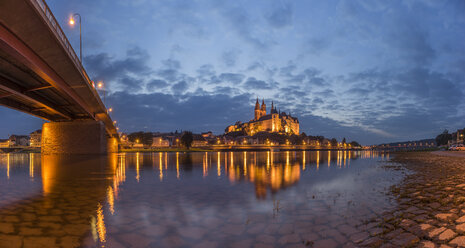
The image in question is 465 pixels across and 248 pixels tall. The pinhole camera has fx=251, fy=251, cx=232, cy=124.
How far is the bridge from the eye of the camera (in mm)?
15461

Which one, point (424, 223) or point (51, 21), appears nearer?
point (424, 223)

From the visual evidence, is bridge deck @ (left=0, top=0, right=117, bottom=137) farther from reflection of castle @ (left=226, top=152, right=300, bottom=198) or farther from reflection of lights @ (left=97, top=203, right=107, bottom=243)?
reflection of castle @ (left=226, top=152, right=300, bottom=198)

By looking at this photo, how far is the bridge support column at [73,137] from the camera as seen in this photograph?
47.5m

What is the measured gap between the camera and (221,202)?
9391 mm

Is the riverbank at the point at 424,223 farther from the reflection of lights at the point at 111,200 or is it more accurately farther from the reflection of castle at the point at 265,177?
the reflection of lights at the point at 111,200

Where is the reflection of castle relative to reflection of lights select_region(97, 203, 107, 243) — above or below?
below

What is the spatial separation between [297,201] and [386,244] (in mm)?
4544

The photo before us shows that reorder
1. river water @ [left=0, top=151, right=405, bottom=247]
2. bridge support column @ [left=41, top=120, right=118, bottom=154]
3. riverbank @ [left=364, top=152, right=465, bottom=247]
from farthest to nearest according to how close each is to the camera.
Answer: bridge support column @ [left=41, top=120, right=118, bottom=154]
river water @ [left=0, top=151, right=405, bottom=247]
riverbank @ [left=364, top=152, right=465, bottom=247]

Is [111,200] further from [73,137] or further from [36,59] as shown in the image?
[73,137]

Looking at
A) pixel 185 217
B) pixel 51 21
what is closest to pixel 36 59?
pixel 51 21

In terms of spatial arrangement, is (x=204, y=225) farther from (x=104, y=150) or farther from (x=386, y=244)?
(x=104, y=150)

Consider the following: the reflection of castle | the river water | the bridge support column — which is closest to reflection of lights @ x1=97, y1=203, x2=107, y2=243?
the river water

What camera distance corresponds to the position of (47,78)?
915 inches

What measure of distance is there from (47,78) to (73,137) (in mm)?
29308
